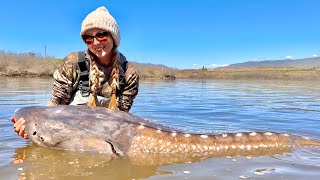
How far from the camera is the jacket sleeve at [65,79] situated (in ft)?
16.0

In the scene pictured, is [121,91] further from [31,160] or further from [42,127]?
[31,160]

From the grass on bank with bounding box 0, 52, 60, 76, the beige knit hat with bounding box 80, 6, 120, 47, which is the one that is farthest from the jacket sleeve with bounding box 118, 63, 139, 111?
the grass on bank with bounding box 0, 52, 60, 76

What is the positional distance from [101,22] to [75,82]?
0.88 m

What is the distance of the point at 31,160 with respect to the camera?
12.0ft

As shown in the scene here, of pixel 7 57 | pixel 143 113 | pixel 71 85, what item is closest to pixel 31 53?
pixel 7 57

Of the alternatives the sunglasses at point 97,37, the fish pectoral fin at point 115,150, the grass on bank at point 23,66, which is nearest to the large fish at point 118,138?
the fish pectoral fin at point 115,150

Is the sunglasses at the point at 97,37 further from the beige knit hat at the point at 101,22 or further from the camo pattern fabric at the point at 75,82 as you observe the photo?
the camo pattern fabric at the point at 75,82

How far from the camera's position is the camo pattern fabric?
4.88m

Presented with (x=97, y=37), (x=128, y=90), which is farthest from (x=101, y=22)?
(x=128, y=90)

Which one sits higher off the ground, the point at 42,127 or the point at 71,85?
→ the point at 71,85

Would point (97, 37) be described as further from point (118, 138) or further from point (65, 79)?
point (118, 138)

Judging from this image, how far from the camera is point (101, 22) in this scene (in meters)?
4.49

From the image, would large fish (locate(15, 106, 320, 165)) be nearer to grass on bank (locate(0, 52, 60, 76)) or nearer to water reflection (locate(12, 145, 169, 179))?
water reflection (locate(12, 145, 169, 179))

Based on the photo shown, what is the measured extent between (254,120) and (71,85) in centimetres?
364
